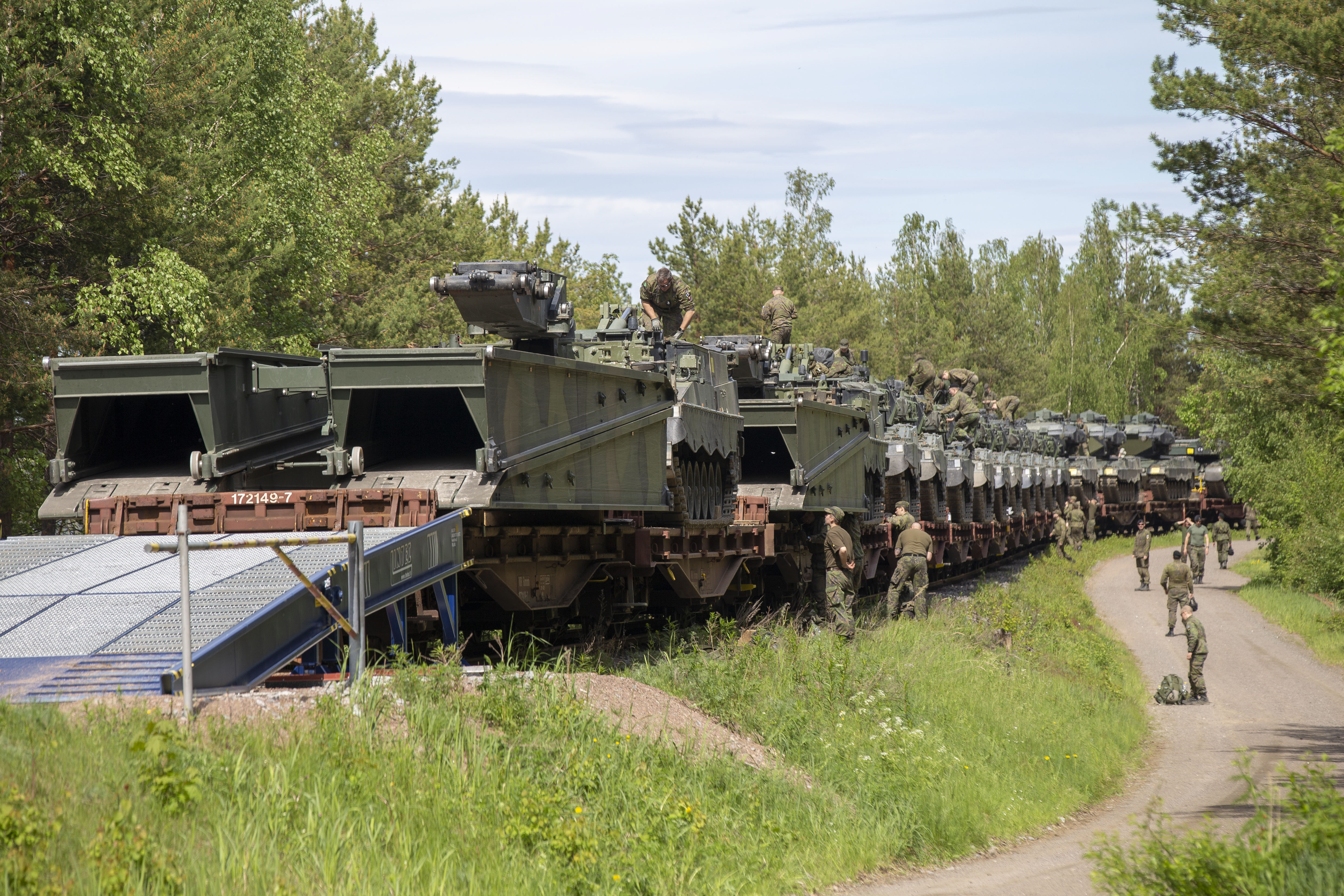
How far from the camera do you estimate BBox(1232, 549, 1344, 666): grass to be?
21.2 meters

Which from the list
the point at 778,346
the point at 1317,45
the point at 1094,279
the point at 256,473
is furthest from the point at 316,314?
the point at 1094,279

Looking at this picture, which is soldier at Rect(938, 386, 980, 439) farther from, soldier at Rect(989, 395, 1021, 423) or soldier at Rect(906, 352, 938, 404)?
soldier at Rect(989, 395, 1021, 423)

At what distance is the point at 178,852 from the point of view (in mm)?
5750

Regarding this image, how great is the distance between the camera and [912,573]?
19531 mm

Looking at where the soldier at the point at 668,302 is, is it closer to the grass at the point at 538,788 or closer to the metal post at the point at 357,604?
the grass at the point at 538,788

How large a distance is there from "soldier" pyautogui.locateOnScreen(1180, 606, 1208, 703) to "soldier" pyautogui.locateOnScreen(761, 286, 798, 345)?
7.43 m

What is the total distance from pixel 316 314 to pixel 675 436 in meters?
21.4

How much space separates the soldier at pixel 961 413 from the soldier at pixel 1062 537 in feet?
21.8

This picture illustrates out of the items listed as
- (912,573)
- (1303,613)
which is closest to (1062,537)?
(1303,613)

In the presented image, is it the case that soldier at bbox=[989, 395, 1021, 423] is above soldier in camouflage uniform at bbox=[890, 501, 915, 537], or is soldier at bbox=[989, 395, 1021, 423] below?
above

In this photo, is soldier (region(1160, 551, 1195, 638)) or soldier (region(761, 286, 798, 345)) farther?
soldier (region(761, 286, 798, 345))

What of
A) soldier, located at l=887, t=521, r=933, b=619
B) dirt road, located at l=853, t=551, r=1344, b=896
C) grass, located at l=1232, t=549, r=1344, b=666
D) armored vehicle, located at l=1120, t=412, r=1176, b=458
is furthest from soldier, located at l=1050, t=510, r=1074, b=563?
soldier, located at l=887, t=521, r=933, b=619

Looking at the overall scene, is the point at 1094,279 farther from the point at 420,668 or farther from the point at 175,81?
the point at 420,668

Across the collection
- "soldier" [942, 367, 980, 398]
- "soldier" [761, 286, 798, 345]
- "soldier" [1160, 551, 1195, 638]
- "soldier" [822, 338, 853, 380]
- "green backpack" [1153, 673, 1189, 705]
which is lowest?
"green backpack" [1153, 673, 1189, 705]
